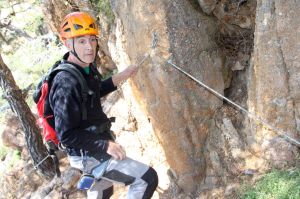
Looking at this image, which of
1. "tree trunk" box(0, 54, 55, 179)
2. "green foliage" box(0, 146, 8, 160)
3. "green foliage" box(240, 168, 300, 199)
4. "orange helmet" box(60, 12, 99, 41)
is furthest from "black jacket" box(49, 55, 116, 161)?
"green foliage" box(0, 146, 8, 160)

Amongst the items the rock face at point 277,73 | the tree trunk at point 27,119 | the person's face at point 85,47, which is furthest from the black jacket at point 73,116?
the tree trunk at point 27,119

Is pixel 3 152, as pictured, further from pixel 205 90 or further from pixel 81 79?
pixel 81 79

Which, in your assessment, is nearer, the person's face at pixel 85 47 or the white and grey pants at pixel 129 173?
the person's face at pixel 85 47

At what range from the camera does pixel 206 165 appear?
230 inches

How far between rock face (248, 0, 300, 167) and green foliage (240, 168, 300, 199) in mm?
267

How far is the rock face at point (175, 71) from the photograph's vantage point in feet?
17.5

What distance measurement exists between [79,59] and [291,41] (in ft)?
7.96

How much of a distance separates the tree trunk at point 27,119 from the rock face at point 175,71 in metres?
3.71

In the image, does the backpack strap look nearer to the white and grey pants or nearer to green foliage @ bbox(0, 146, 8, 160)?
the white and grey pants

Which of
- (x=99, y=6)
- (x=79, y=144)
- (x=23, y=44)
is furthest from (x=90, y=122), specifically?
(x=23, y=44)

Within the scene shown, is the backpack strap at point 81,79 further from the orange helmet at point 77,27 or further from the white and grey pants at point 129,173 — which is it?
the white and grey pants at point 129,173

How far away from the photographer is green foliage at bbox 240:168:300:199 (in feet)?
14.2

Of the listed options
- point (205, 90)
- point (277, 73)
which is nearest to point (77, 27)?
point (205, 90)

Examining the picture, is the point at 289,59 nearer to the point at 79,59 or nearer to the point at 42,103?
the point at 79,59
